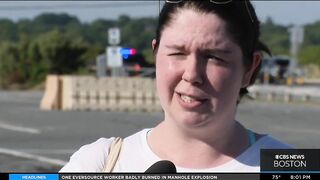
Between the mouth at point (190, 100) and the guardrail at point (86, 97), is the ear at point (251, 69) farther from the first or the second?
the guardrail at point (86, 97)

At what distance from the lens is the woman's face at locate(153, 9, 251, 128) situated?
2373 mm

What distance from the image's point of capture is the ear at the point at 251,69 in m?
2.48

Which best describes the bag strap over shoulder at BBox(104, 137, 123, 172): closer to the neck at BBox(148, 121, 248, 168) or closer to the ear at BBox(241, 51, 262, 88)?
the neck at BBox(148, 121, 248, 168)

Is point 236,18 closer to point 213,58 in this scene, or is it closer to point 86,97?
point 213,58

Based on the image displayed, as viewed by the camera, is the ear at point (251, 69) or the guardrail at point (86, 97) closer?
the ear at point (251, 69)

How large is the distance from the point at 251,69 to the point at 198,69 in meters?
0.24

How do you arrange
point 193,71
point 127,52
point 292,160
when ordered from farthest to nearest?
point 127,52
point 292,160
point 193,71

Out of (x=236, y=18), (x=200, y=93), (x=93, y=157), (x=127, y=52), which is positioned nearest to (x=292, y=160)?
(x=200, y=93)

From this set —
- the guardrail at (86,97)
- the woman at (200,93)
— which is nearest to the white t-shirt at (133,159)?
the woman at (200,93)

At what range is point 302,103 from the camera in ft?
45.5

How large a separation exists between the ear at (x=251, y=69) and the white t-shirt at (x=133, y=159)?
227mm

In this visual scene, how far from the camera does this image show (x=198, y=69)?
7.77 feet

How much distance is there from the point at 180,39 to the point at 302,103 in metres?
11.8

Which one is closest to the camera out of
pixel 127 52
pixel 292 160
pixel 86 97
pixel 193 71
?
pixel 193 71
